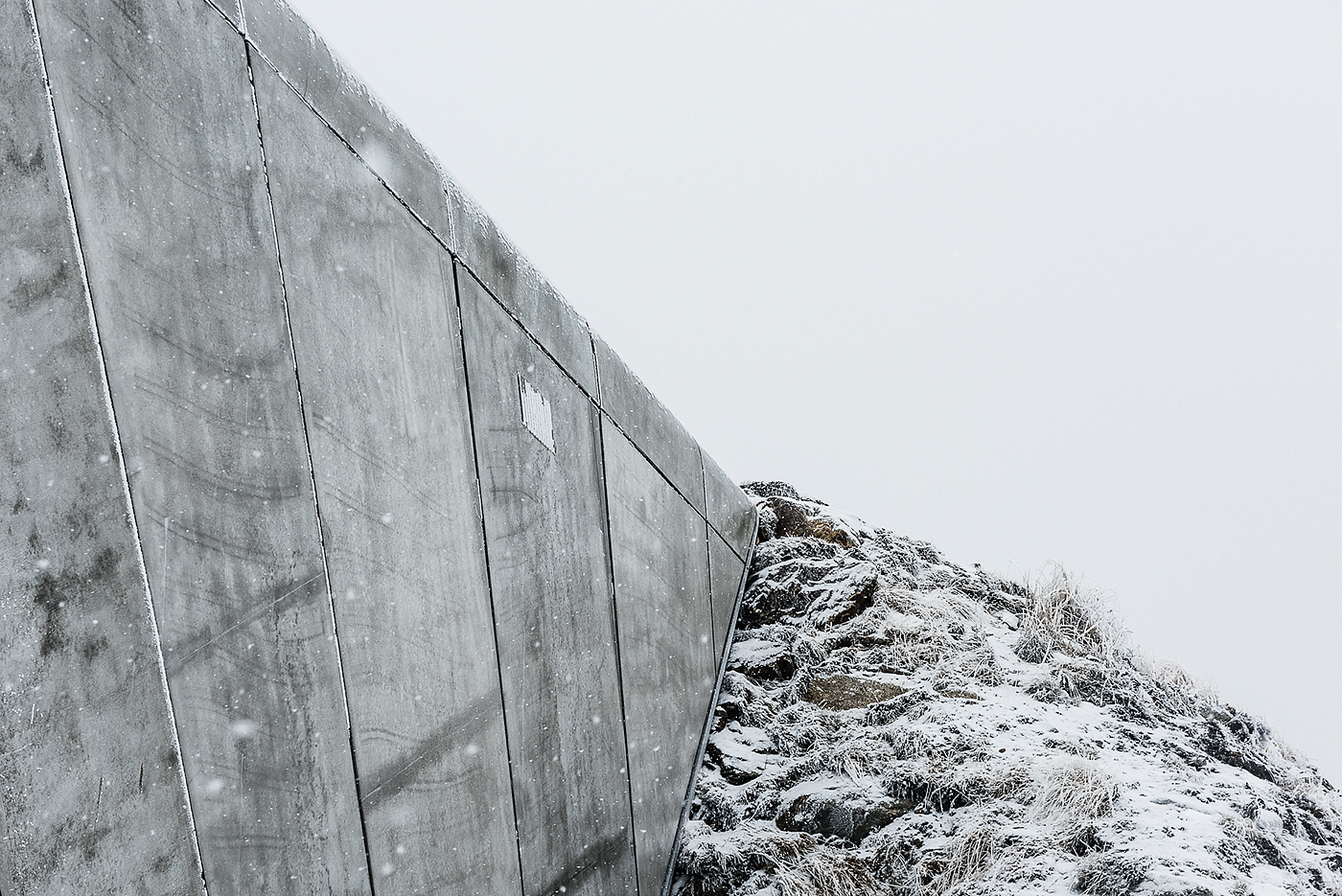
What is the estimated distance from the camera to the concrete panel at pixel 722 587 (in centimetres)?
369

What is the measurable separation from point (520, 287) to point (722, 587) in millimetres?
1662

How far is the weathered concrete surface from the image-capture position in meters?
1.47

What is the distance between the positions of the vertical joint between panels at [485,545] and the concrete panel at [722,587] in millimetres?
1279

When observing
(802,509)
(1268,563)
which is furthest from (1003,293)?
(802,509)

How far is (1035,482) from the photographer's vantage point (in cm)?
9506

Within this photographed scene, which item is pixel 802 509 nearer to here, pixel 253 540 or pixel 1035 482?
pixel 253 540

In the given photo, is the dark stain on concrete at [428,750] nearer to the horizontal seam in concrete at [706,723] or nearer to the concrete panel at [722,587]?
the horizontal seam in concrete at [706,723]

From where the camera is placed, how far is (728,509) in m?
3.90

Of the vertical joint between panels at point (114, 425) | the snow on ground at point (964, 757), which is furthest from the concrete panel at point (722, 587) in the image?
the vertical joint between panels at point (114, 425)

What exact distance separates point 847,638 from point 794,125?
146827 mm

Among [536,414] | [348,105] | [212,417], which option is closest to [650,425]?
[536,414]

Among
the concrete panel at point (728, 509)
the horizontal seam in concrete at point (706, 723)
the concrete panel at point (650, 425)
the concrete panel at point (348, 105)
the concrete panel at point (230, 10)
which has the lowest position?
the horizontal seam in concrete at point (706, 723)

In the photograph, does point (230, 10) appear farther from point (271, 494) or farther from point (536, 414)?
point (536, 414)

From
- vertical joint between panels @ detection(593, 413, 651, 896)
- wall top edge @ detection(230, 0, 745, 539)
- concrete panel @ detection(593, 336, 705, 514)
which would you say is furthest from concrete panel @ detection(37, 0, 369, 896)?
concrete panel @ detection(593, 336, 705, 514)
